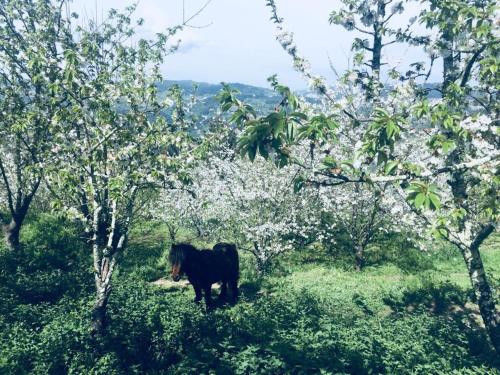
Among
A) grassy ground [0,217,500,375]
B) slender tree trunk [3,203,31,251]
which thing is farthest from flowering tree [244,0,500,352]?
slender tree trunk [3,203,31,251]

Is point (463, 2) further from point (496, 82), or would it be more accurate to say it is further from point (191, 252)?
point (191, 252)

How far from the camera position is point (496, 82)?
337 inches

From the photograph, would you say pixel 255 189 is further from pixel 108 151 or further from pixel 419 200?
pixel 419 200

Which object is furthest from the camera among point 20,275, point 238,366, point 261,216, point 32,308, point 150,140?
point 261,216

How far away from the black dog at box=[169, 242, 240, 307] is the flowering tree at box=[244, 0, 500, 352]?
5732 mm

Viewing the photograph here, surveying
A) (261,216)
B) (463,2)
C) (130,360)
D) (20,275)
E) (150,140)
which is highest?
(463,2)

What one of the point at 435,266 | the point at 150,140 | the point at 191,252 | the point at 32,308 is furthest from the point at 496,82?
the point at 32,308

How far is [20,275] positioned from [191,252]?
6899mm

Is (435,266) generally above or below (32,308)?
below

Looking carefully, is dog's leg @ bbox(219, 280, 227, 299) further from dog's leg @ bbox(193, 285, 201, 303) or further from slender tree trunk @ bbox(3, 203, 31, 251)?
slender tree trunk @ bbox(3, 203, 31, 251)

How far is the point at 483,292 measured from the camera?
9375mm

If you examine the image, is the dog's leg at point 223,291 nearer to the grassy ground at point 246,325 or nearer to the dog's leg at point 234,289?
the dog's leg at point 234,289

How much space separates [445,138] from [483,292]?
5796mm

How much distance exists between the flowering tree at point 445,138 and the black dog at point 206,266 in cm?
573
